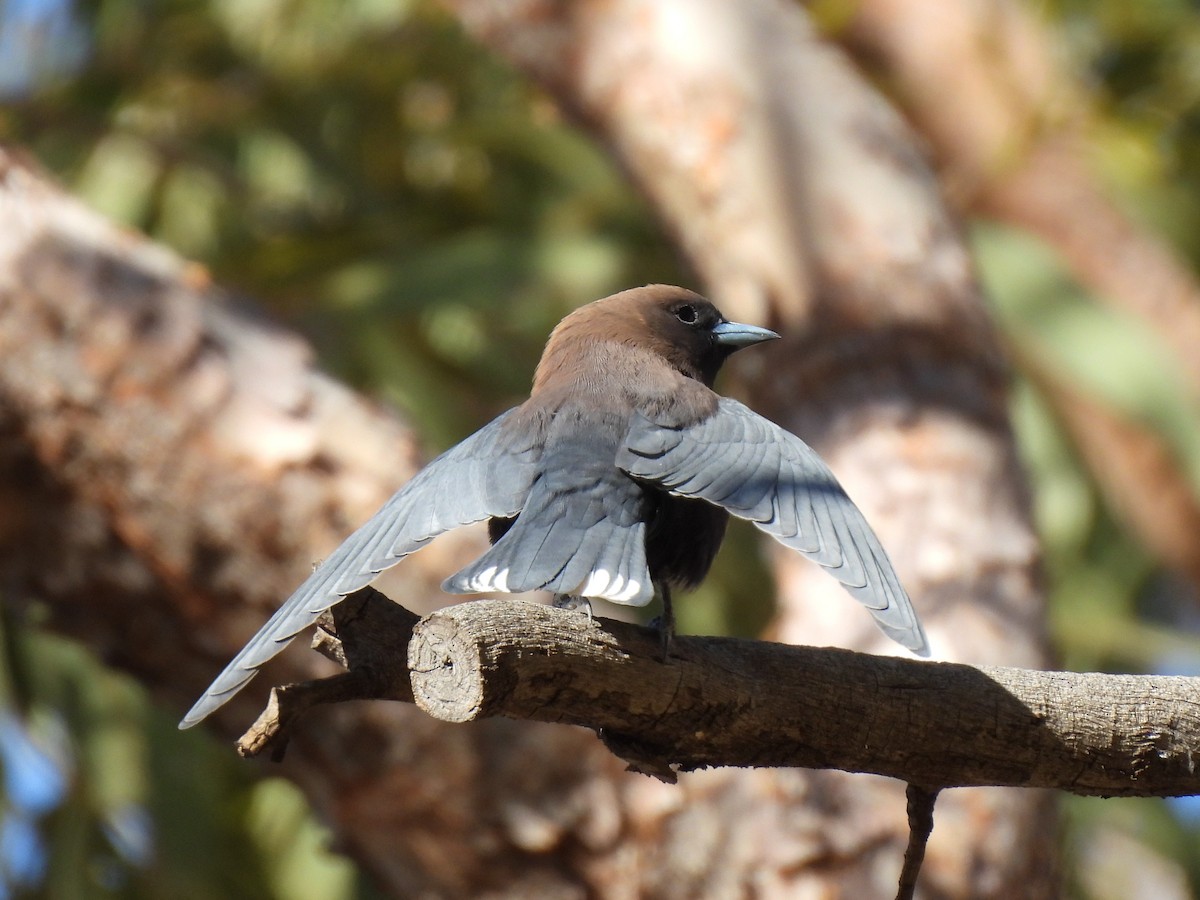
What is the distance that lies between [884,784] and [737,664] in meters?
1.41

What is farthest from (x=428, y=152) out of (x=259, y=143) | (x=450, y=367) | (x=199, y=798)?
(x=199, y=798)

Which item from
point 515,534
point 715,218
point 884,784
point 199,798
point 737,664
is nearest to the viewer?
point 737,664

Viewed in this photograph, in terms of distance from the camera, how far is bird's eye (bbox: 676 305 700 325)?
3.45m

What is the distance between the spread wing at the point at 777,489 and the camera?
2340 millimetres

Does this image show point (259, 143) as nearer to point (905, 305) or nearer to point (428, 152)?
point (428, 152)

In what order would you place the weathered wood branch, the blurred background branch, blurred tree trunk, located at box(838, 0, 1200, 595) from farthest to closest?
blurred tree trunk, located at box(838, 0, 1200, 595) → the blurred background branch → the weathered wood branch

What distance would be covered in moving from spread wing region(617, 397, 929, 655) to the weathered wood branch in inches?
5.1

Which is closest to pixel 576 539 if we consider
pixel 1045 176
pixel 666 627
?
pixel 666 627

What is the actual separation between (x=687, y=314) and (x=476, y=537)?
0.88 meters

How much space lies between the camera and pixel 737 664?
2.15 meters

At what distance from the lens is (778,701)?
2133mm

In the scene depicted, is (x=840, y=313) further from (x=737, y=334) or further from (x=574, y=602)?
(x=574, y=602)

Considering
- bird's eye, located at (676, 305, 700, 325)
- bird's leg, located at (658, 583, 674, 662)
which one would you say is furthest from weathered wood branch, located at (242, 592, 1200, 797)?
bird's eye, located at (676, 305, 700, 325)

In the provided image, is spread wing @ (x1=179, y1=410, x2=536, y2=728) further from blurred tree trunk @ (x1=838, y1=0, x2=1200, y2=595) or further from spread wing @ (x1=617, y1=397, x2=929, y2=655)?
blurred tree trunk @ (x1=838, y1=0, x2=1200, y2=595)
